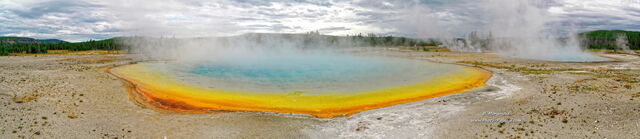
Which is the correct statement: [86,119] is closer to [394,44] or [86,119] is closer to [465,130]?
[465,130]

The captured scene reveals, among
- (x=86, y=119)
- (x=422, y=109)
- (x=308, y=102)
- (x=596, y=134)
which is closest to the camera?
(x=596, y=134)

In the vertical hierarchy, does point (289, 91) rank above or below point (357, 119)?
above

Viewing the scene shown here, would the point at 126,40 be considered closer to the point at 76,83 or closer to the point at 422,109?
the point at 76,83

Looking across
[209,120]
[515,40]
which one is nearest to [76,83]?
[209,120]

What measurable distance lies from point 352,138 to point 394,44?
3603 inches

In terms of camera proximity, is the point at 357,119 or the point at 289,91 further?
the point at 289,91

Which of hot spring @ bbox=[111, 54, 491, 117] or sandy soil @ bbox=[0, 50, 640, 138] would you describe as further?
hot spring @ bbox=[111, 54, 491, 117]

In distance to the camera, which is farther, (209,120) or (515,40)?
(515,40)

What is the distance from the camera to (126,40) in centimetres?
9081

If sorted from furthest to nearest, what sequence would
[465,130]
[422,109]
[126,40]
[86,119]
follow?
1. [126,40]
2. [422,109]
3. [86,119]
4. [465,130]

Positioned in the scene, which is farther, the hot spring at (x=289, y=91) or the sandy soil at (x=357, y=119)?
the hot spring at (x=289, y=91)

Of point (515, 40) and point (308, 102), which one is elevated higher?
point (515, 40)

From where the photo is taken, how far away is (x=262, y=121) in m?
11.1

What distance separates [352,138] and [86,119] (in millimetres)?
7902
